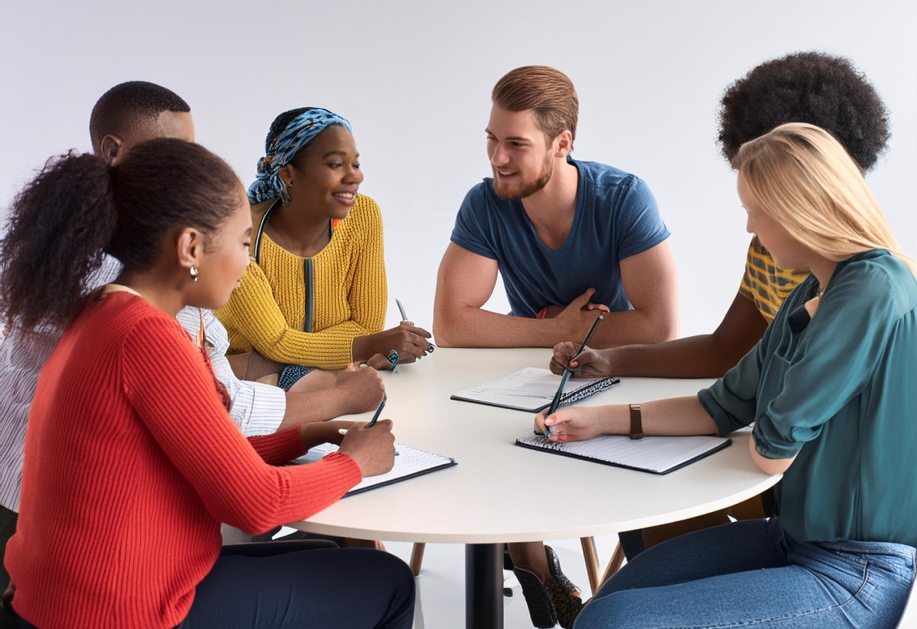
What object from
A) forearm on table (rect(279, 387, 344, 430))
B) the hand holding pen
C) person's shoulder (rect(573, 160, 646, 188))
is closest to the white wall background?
person's shoulder (rect(573, 160, 646, 188))

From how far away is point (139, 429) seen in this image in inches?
42.8

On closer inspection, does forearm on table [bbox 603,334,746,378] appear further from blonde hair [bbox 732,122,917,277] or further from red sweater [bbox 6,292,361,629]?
red sweater [bbox 6,292,361,629]

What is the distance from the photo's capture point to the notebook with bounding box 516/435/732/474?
4.30 feet

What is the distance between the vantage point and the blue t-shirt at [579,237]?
235 centimetres

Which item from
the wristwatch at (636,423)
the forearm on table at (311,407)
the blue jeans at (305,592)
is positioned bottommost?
the blue jeans at (305,592)

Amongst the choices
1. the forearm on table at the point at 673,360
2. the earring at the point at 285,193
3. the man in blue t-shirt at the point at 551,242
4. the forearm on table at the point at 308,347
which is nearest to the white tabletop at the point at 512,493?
the forearm on table at the point at 673,360

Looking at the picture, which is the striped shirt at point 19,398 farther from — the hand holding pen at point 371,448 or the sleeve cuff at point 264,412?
the hand holding pen at point 371,448

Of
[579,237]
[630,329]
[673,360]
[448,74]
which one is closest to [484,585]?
[673,360]

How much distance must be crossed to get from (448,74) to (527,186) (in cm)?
204

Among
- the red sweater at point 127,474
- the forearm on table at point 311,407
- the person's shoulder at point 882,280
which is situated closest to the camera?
the red sweater at point 127,474

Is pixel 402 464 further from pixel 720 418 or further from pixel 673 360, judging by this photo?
pixel 673 360

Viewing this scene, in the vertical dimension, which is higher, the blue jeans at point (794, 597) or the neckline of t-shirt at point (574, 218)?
the neckline of t-shirt at point (574, 218)

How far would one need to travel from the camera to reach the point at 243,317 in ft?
6.72

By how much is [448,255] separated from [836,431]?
1440 millimetres
